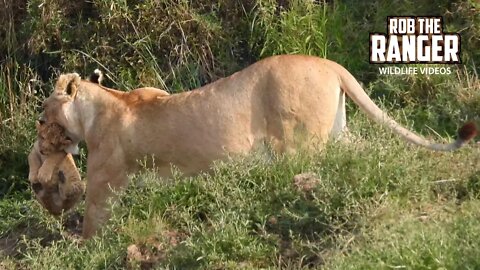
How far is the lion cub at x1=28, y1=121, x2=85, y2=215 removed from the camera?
6758 millimetres

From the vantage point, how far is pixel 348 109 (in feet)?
23.7

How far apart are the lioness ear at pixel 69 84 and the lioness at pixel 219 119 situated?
0.59 feet

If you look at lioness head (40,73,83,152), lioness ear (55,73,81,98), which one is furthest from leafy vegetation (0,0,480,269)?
lioness ear (55,73,81,98)

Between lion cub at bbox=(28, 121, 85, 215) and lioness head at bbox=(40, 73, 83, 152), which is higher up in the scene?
lioness head at bbox=(40, 73, 83, 152)

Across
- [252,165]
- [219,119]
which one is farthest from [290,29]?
[252,165]

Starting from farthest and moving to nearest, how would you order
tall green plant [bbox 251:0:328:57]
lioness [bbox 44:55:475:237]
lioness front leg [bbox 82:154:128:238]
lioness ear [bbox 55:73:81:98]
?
tall green plant [bbox 251:0:328:57] < lioness ear [bbox 55:73:81:98] < lioness front leg [bbox 82:154:128:238] < lioness [bbox 44:55:475:237]

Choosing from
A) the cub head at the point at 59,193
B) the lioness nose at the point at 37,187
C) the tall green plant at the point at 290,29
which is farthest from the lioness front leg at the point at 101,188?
the tall green plant at the point at 290,29

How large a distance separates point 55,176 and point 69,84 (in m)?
0.57

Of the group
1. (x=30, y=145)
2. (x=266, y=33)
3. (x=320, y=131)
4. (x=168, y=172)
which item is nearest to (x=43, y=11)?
(x=30, y=145)

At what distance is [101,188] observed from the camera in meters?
6.40

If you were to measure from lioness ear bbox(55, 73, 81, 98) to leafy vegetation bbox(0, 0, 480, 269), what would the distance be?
753 mm

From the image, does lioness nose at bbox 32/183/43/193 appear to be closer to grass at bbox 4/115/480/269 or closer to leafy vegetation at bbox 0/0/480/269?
leafy vegetation at bbox 0/0/480/269

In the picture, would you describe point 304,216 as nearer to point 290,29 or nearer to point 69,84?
point 69,84

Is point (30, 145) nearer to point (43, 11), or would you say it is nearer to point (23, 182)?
point (23, 182)
